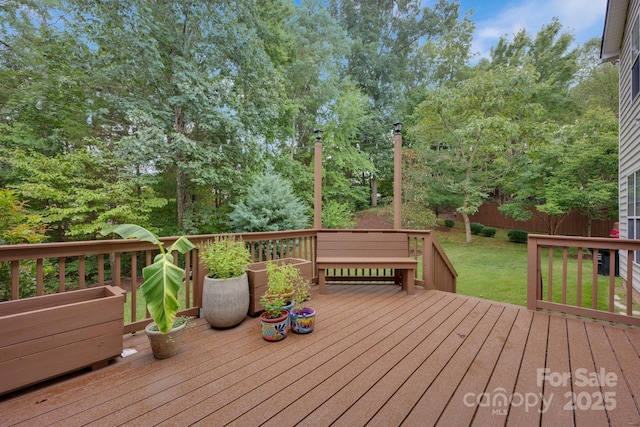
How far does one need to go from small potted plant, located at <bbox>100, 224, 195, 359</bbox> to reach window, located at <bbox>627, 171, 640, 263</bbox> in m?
6.99

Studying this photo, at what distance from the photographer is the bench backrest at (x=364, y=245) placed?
4074mm

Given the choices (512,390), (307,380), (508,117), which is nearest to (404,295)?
(512,390)

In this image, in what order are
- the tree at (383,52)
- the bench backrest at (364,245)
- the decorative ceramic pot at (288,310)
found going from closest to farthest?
the decorative ceramic pot at (288,310) → the bench backrest at (364,245) → the tree at (383,52)

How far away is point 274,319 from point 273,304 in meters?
0.13

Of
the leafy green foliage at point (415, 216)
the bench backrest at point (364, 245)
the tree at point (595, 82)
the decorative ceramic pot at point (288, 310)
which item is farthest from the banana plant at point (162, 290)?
the tree at point (595, 82)

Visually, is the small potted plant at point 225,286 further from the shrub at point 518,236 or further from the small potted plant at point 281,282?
the shrub at point 518,236

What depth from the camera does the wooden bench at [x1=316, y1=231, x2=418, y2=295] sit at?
3883 mm

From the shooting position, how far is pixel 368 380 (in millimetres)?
1817

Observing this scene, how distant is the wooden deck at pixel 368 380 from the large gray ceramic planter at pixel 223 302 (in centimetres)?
13

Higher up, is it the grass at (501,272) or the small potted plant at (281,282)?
the small potted plant at (281,282)

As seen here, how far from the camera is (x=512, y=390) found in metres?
1.72

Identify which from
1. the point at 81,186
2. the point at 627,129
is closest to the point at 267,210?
the point at 81,186

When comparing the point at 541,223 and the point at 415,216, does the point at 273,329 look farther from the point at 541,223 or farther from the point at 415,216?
the point at 541,223

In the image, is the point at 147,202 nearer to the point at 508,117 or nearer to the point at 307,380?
the point at 307,380
